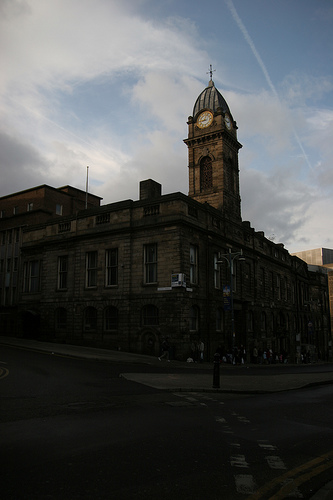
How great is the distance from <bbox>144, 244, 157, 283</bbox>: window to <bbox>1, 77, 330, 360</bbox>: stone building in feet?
0.26

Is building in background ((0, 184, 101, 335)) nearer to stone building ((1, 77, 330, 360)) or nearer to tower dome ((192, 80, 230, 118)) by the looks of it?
stone building ((1, 77, 330, 360))

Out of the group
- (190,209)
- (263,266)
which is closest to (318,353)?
(263,266)

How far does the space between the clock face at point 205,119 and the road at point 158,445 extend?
33759mm

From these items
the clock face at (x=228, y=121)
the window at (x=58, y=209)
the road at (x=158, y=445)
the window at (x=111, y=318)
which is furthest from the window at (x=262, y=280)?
the road at (x=158, y=445)

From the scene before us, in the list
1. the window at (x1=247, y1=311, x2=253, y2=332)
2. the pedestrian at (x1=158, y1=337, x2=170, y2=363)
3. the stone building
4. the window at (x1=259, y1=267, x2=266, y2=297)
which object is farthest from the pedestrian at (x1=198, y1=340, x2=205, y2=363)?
the window at (x1=259, y1=267, x2=266, y2=297)

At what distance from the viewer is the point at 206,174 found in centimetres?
4028

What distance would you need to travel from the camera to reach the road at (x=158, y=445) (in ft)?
15.8

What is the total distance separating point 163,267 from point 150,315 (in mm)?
3633

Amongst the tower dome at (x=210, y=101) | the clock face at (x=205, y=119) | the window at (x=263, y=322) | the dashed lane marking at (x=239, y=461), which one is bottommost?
the dashed lane marking at (x=239, y=461)

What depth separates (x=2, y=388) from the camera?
11.8m

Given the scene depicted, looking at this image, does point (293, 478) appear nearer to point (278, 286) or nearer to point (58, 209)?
point (58, 209)

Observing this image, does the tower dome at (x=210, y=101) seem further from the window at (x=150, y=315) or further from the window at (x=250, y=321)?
the window at (x=150, y=315)

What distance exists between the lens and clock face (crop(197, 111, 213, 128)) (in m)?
40.7

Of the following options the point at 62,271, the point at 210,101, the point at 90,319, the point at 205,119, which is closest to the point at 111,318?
the point at 90,319
